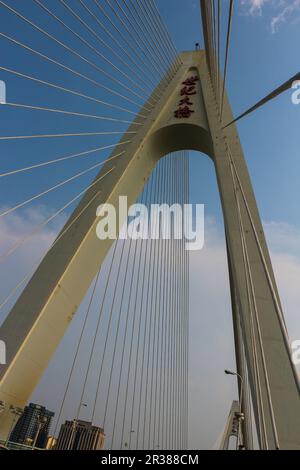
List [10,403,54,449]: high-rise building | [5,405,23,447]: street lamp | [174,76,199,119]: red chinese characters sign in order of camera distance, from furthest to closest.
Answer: [174,76,199,119]: red chinese characters sign < [10,403,54,449]: high-rise building < [5,405,23,447]: street lamp

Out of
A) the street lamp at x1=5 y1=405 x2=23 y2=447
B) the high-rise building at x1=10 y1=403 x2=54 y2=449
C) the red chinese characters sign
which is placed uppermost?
the red chinese characters sign

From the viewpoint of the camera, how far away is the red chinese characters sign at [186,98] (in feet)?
22.4

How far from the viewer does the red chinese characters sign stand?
22.4ft

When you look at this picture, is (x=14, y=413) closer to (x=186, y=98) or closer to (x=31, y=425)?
(x=186, y=98)

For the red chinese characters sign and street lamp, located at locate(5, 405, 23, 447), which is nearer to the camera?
street lamp, located at locate(5, 405, 23, 447)

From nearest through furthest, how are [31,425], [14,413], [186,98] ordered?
1. [14,413]
2. [186,98]
3. [31,425]

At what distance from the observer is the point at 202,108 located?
22.6ft

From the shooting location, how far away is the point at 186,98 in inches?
285

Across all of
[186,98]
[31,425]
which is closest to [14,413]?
[186,98]

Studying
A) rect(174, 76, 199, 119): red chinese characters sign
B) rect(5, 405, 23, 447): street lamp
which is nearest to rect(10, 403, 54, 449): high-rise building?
rect(5, 405, 23, 447): street lamp

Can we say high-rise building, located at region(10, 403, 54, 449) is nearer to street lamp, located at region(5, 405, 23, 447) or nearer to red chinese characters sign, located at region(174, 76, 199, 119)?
street lamp, located at region(5, 405, 23, 447)

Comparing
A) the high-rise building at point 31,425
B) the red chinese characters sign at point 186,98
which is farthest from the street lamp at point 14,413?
the red chinese characters sign at point 186,98

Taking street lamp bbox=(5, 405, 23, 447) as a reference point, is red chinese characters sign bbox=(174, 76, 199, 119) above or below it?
above
